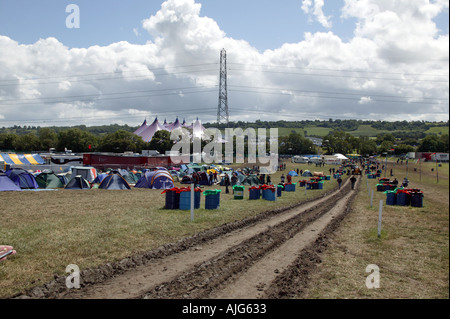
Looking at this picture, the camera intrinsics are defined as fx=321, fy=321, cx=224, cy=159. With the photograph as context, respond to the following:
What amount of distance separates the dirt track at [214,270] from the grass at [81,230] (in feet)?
1.82

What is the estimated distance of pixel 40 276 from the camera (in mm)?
6723

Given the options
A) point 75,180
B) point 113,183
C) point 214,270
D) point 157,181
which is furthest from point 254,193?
point 75,180

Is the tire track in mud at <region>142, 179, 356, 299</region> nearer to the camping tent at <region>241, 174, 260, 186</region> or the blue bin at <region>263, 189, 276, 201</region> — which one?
the blue bin at <region>263, 189, 276, 201</region>

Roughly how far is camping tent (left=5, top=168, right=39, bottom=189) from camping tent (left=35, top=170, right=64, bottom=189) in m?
0.72

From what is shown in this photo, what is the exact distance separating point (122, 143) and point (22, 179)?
184 feet

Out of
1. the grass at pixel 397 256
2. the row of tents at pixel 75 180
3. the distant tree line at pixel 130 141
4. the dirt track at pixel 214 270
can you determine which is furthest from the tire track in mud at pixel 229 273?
the distant tree line at pixel 130 141

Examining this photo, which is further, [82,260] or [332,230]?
[332,230]

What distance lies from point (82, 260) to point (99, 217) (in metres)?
5.37

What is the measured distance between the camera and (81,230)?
10.5 m

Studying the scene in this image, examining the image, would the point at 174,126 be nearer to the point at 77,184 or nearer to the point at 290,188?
the point at 290,188

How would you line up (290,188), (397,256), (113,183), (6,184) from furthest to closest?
1. (290,188)
2. (113,183)
3. (6,184)
4. (397,256)
